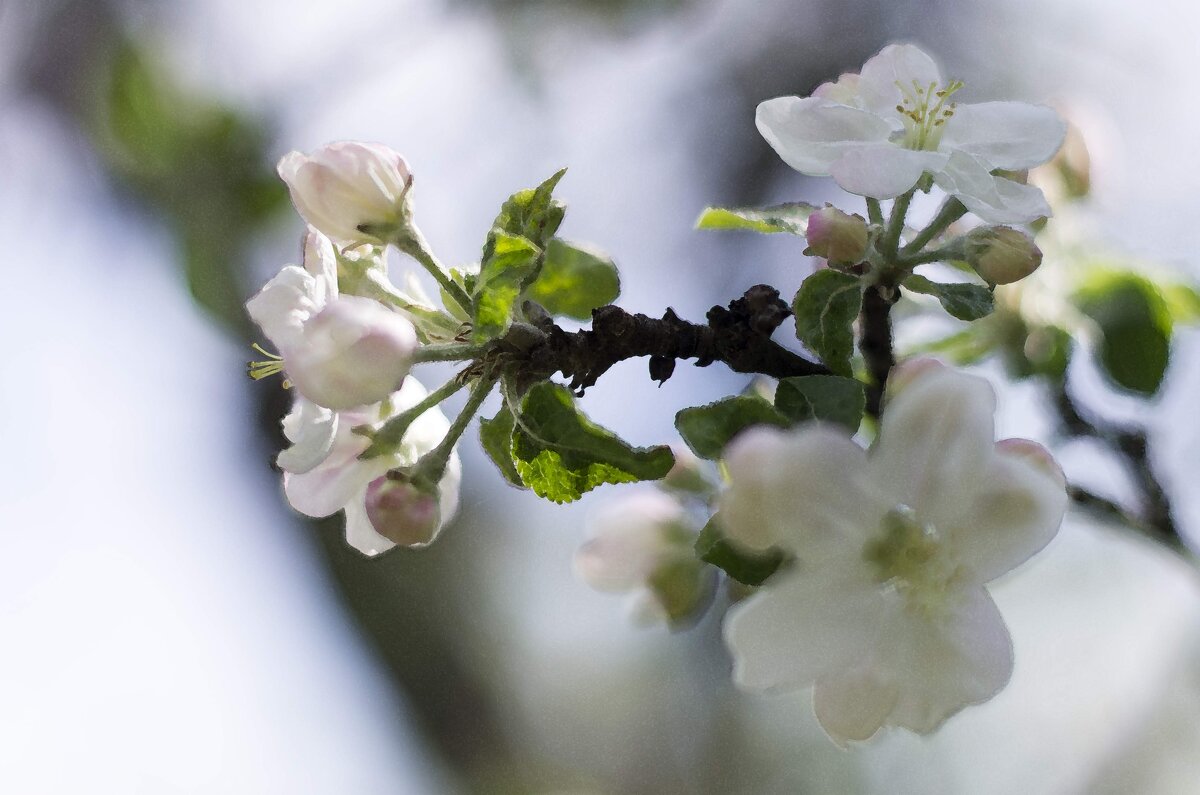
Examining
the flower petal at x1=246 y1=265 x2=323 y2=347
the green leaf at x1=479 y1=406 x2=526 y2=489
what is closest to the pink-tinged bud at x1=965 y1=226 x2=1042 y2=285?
the green leaf at x1=479 y1=406 x2=526 y2=489

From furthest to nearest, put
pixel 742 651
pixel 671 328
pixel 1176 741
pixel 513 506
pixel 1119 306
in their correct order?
pixel 1176 741 → pixel 513 506 → pixel 1119 306 → pixel 671 328 → pixel 742 651

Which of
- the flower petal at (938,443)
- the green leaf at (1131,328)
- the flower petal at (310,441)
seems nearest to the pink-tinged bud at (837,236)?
the flower petal at (938,443)

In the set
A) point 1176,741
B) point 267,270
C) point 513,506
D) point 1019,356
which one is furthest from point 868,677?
point 1176,741

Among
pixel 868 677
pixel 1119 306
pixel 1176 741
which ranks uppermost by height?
pixel 868 677

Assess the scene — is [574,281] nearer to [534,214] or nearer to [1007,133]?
[534,214]

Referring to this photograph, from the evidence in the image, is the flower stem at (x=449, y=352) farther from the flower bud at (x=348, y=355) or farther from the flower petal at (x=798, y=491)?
the flower petal at (x=798, y=491)

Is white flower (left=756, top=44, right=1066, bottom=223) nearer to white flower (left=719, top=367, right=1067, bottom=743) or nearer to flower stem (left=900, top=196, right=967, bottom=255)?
flower stem (left=900, top=196, right=967, bottom=255)

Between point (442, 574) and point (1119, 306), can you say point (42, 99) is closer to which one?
point (442, 574)
